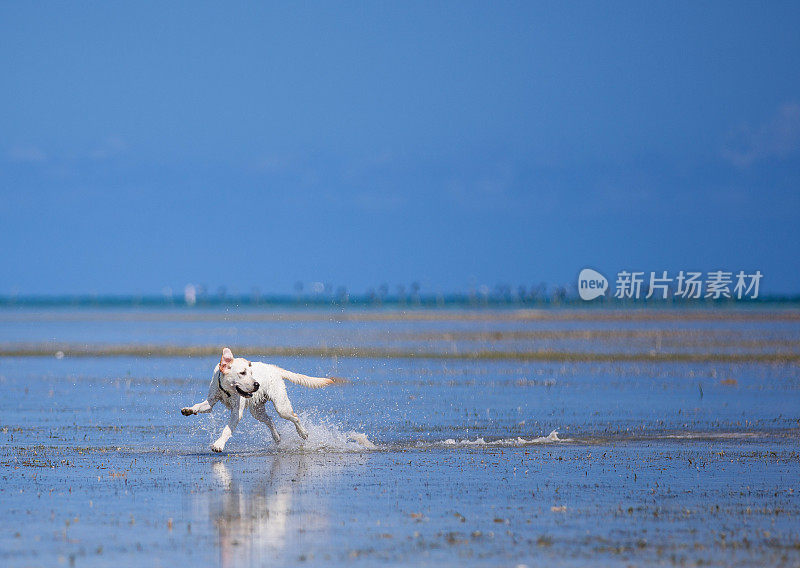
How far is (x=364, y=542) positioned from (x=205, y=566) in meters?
1.74

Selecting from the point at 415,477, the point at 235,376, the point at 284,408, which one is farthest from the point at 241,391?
the point at 415,477

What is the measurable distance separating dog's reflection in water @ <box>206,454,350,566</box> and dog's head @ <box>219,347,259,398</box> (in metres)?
1.11

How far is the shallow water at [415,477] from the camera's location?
39.3 ft

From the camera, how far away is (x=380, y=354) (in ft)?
166

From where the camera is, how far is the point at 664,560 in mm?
11297

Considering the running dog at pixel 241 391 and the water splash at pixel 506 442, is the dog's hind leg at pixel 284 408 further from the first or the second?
the water splash at pixel 506 442

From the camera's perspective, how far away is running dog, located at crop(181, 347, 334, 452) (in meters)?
18.9

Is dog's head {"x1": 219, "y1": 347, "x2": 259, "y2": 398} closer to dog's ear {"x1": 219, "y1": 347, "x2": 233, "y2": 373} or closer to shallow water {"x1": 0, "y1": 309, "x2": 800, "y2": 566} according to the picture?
dog's ear {"x1": 219, "y1": 347, "x2": 233, "y2": 373}

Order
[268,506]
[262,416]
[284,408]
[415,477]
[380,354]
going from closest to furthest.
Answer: [268,506], [415,477], [284,408], [262,416], [380,354]

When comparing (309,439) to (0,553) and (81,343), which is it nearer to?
(0,553)

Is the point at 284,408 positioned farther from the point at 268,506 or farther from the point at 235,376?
the point at 268,506

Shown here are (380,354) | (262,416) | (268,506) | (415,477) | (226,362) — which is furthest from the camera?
(380,354)

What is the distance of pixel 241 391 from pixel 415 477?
3645mm

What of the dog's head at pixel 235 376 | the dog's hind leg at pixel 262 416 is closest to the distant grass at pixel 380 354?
the dog's hind leg at pixel 262 416
